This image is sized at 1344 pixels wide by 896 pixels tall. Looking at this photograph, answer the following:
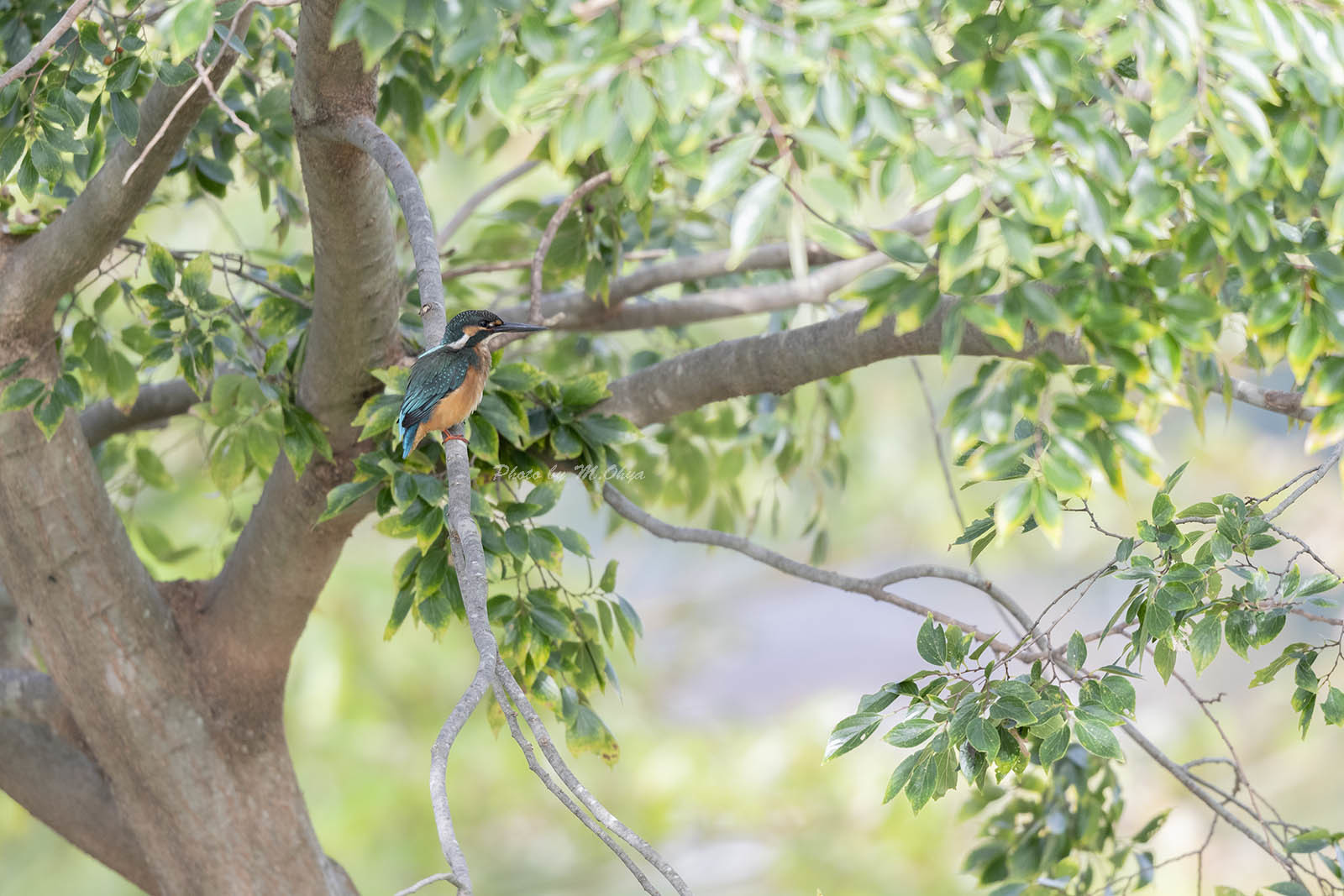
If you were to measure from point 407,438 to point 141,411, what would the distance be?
1039 mm

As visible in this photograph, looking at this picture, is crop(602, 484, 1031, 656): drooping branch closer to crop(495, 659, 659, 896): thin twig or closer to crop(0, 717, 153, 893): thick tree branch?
crop(495, 659, 659, 896): thin twig

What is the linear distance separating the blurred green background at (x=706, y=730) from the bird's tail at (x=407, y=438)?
92.7 inches

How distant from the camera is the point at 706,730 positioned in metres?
7.06

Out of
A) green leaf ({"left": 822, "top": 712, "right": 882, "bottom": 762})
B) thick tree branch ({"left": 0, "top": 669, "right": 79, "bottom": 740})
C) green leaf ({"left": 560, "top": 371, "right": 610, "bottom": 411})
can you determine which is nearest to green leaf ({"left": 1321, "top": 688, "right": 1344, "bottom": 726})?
green leaf ({"left": 822, "top": 712, "right": 882, "bottom": 762})

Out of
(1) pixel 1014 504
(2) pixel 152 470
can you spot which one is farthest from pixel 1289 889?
(2) pixel 152 470

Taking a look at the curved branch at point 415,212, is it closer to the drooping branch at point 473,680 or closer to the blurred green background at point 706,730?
the drooping branch at point 473,680

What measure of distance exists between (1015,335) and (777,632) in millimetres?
8292

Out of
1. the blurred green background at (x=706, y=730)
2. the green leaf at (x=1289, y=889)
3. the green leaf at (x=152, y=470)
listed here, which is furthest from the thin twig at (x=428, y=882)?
the blurred green background at (x=706, y=730)

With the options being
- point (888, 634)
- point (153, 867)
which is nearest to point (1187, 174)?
point (153, 867)

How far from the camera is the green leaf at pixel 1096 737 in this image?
4.27 feet

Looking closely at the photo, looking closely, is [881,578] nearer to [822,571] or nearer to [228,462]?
[822,571]

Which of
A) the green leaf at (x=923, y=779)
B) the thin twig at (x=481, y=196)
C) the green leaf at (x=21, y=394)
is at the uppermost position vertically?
the thin twig at (x=481, y=196)

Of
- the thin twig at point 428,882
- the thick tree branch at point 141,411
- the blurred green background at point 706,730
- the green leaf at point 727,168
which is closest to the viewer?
the green leaf at point 727,168

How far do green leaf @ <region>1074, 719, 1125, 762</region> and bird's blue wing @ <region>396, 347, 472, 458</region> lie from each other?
3.30 ft
